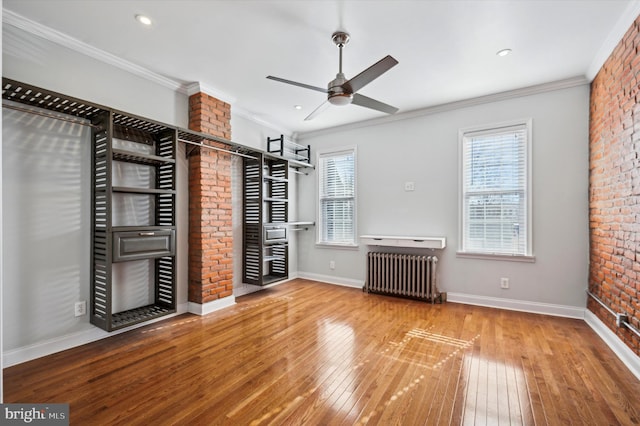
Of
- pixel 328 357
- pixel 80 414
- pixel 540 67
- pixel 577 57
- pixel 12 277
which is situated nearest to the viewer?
pixel 80 414

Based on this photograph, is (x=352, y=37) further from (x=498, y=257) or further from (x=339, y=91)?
(x=498, y=257)

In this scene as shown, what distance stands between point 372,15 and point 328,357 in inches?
110

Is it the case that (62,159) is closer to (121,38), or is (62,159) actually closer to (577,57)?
(121,38)

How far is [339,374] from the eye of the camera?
2.33 metres

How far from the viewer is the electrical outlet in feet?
9.11

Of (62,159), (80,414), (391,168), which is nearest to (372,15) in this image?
(391,168)

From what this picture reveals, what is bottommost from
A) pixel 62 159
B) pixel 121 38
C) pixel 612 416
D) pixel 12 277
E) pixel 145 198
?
pixel 612 416

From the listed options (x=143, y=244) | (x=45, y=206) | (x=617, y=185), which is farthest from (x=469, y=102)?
(x=45, y=206)

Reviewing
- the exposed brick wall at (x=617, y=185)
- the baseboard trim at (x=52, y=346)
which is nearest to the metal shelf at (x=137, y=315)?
the baseboard trim at (x=52, y=346)

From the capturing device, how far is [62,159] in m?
2.71

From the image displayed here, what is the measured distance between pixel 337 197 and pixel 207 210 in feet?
7.51

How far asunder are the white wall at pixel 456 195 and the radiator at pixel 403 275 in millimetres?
249

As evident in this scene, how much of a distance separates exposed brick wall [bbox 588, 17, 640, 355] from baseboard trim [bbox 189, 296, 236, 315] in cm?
394

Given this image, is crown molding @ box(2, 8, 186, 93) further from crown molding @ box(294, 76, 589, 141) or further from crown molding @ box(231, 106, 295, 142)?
crown molding @ box(294, 76, 589, 141)
